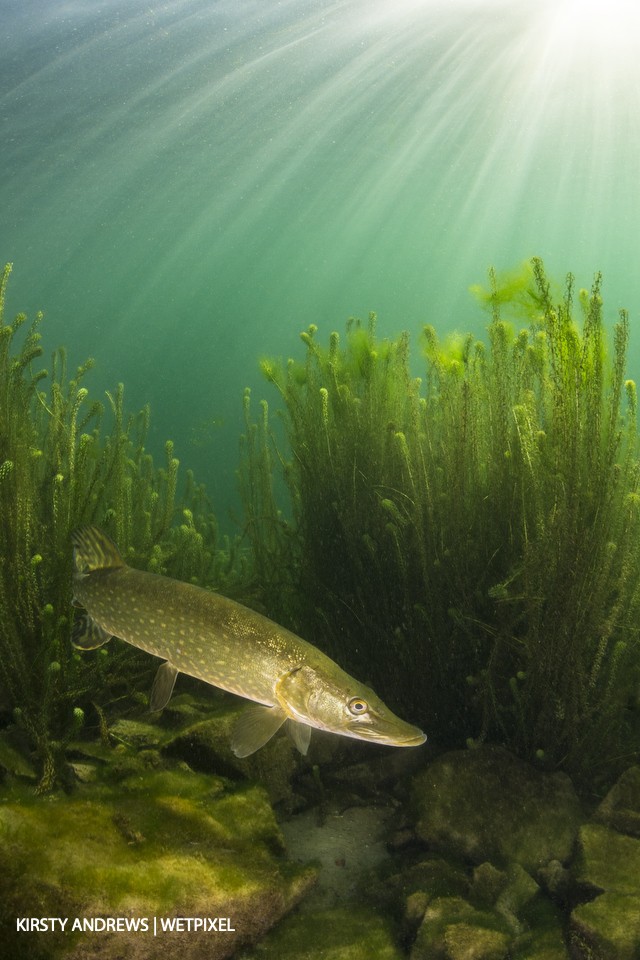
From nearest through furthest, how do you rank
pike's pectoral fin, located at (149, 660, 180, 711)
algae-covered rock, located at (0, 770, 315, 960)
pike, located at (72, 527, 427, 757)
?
algae-covered rock, located at (0, 770, 315, 960) < pike, located at (72, 527, 427, 757) < pike's pectoral fin, located at (149, 660, 180, 711)

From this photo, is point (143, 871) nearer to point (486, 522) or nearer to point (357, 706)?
point (357, 706)

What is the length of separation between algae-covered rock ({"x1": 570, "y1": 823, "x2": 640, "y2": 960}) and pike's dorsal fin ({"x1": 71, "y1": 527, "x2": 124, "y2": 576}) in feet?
8.55

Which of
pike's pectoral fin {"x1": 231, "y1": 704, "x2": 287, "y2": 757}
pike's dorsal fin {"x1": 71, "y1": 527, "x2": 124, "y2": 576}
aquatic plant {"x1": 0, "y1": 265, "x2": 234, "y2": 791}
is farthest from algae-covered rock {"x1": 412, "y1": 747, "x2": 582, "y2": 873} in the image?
pike's dorsal fin {"x1": 71, "y1": 527, "x2": 124, "y2": 576}

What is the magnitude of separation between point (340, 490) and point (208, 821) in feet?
6.85

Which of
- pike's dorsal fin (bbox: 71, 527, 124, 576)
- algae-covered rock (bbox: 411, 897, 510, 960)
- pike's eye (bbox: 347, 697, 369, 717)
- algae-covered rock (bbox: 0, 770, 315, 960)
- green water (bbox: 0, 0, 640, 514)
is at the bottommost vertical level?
algae-covered rock (bbox: 411, 897, 510, 960)

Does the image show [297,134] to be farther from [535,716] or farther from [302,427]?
[535,716]

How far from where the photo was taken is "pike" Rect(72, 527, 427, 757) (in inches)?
89.4

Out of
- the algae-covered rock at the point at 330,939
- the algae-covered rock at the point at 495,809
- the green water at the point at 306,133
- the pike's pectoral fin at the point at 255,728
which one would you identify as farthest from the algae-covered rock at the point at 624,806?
the green water at the point at 306,133

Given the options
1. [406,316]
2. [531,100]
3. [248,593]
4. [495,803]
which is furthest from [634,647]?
[406,316]

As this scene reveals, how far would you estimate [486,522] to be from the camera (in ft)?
11.6

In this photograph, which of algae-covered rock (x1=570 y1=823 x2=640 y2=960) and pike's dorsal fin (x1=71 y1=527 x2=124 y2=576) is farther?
pike's dorsal fin (x1=71 y1=527 x2=124 y2=576)

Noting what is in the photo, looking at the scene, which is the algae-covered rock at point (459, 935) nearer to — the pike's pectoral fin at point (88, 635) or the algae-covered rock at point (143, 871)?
the algae-covered rock at point (143, 871)

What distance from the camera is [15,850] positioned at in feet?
6.98

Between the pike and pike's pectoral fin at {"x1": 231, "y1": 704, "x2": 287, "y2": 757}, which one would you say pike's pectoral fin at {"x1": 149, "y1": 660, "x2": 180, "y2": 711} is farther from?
pike's pectoral fin at {"x1": 231, "y1": 704, "x2": 287, "y2": 757}
